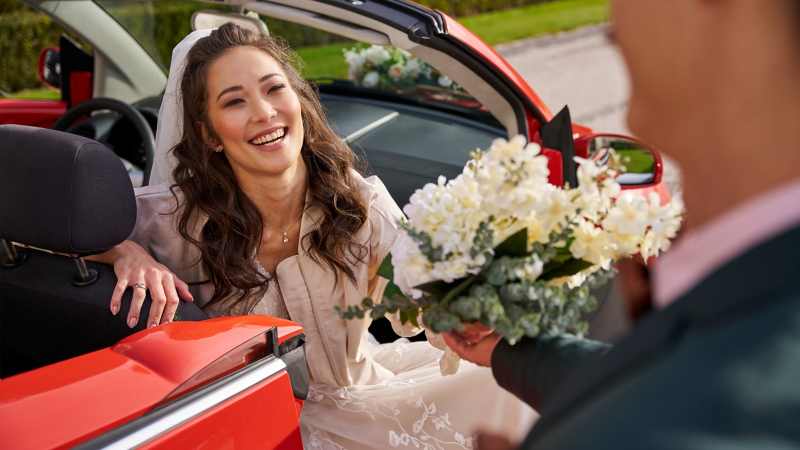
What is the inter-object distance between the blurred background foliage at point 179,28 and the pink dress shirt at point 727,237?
226cm

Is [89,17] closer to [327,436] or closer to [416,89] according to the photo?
[416,89]

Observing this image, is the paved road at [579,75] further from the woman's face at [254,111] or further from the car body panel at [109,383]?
the car body panel at [109,383]

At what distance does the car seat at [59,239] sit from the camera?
157 centimetres

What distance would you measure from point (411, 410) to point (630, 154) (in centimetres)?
176

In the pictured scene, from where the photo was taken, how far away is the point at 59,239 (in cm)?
157

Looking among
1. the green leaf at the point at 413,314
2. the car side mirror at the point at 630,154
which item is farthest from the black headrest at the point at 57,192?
the car side mirror at the point at 630,154

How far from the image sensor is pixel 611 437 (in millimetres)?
581

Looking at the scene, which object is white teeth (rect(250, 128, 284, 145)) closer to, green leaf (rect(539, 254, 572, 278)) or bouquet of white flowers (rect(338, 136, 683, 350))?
bouquet of white flowers (rect(338, 136, 683, 350))

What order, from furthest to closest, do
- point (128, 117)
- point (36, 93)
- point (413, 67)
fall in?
point (36, 93) → point (413, 67) → point (128, 117)

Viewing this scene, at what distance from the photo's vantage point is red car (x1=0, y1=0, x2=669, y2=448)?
4.28 ft

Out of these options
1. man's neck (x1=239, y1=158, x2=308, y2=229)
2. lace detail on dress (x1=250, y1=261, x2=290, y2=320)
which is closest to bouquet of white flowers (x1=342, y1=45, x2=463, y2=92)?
man's neck (x1=239, y1=158, x2=308, y2=229)

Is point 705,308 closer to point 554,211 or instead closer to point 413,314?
point 554,211

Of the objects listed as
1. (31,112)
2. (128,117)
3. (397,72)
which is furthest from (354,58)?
(31,112)

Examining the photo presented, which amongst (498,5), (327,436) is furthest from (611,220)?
(498,5)
